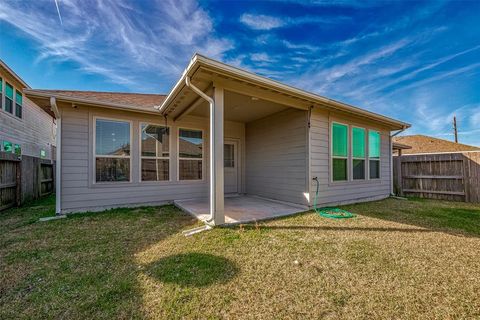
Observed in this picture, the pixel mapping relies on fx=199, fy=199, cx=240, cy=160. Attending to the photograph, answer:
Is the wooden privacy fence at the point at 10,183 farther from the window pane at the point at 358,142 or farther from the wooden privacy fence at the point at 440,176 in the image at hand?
the wooden privacy fence at the point at 440,176

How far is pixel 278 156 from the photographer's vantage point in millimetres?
6008

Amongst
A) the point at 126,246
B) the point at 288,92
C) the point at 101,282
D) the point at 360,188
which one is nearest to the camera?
the point at 101,282

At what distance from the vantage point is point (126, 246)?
2.96 meters

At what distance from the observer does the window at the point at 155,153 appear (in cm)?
561

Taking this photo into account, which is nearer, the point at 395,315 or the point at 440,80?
the point at 395,315

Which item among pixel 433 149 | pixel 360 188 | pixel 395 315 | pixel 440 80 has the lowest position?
pixel 395 315

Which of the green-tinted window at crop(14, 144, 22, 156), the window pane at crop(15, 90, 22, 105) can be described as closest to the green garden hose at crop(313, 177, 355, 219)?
the green-tinted window at crop(14, 144, 22, 156)

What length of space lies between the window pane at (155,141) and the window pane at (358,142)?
579 centimetres

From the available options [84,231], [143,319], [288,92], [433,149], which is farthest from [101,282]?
[433,149]

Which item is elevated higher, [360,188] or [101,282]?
[360,188]

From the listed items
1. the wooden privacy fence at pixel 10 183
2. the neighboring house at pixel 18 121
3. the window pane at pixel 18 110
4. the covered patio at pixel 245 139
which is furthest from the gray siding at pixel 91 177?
the window pane at pixel 18 110

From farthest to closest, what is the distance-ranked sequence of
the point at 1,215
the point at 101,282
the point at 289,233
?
the point at 1,215, the point at 289,233, the point at 101,282

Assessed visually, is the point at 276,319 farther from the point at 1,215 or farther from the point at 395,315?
the point at 1,215

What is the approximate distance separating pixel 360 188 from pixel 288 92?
424 cm
